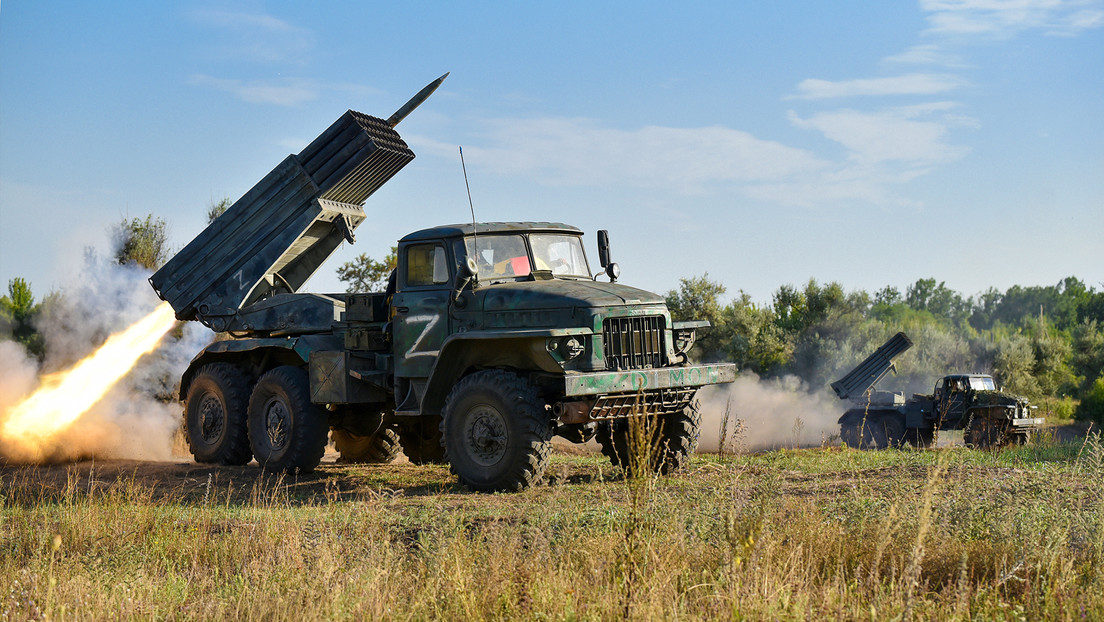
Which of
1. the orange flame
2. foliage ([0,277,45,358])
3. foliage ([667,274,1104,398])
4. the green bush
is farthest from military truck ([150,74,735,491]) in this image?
the green bush

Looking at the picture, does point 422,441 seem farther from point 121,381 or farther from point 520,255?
point 121,381

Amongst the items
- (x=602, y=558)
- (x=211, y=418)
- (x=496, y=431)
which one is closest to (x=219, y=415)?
(x=211, y=418)

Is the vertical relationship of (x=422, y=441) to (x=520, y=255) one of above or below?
below

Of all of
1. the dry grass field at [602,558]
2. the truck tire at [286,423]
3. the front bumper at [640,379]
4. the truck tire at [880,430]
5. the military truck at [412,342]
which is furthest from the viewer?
the truck tire at [880,430]

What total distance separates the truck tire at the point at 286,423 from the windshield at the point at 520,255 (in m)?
3.07

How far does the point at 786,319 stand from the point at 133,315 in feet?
75.6

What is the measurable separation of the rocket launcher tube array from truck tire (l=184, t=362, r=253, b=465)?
0.71 meters

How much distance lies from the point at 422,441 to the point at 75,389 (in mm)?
6473

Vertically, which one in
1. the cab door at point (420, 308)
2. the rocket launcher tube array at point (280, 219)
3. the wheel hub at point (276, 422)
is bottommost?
the wheel hub at point (276, 422)

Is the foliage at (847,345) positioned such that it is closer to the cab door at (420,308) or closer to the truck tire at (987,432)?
the truck tire at (987,432)

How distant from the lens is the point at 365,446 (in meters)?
14.9

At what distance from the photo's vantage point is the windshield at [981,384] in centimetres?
1959

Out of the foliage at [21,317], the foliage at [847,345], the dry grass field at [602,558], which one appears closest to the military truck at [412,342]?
the dry grass field at [602,558]

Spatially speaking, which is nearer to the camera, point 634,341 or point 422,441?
point 634,341
